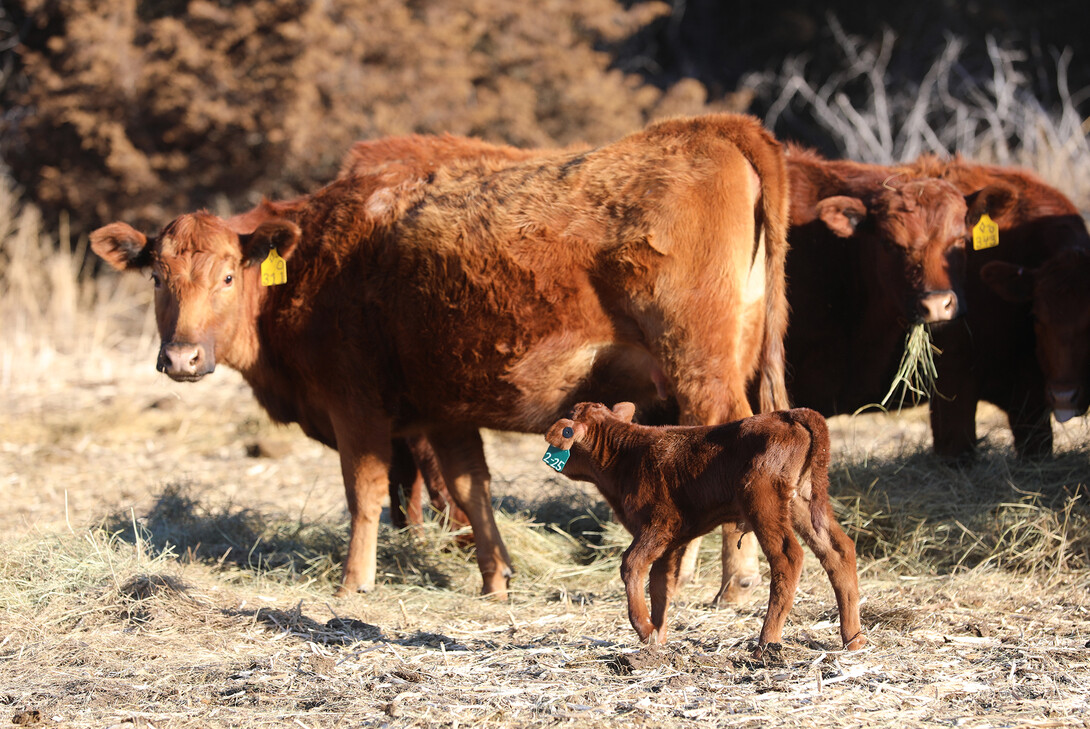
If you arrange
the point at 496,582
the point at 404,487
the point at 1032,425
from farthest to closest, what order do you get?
the point at 404,487
the point at 1032,425
the point at 496,582

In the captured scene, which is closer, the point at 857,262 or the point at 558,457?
the point at 558,457

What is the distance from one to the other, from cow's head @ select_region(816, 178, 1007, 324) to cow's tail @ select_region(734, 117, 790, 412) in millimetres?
801

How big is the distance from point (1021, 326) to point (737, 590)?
8.90 feet

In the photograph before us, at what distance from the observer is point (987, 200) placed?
6145 mm

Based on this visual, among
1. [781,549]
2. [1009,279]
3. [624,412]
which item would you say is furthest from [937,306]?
[781,549]

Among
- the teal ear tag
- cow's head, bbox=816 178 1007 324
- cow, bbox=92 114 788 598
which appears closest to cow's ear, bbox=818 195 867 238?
cow's head, bbox=816 178 1007 324

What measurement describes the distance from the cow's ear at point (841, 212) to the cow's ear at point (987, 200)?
604 mm

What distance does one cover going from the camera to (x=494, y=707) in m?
3.57

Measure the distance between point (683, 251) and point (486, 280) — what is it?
0.95m

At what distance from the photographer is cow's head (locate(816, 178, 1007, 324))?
577 cm

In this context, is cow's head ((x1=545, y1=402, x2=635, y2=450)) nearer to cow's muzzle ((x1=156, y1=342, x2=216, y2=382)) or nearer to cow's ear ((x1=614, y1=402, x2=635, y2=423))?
cow's ear ((x1=614, y1=402, x2=635, y2=423))

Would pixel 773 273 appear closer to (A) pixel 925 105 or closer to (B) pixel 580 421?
(B) pixel 580 421

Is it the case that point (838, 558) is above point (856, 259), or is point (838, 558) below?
below

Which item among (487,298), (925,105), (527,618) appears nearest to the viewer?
(527,618)
